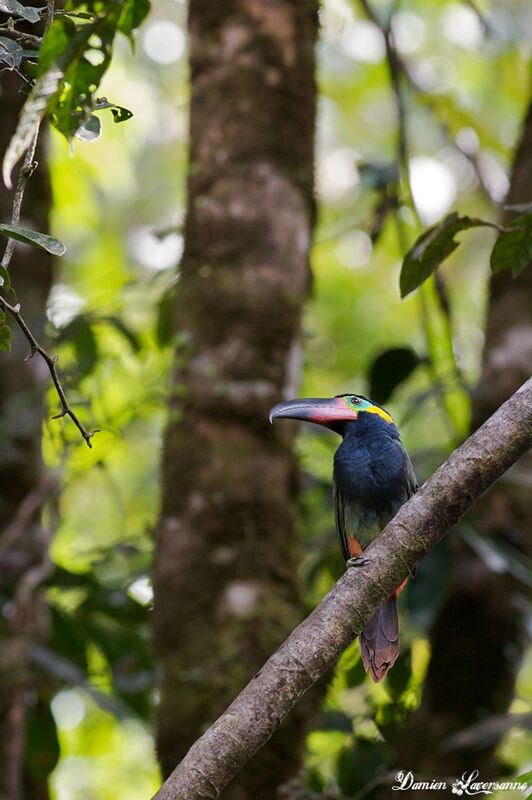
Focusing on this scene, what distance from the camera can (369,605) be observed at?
6.30ft

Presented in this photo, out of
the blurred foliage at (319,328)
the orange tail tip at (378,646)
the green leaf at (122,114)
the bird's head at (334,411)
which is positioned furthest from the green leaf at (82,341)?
the green leaf at (122,114)

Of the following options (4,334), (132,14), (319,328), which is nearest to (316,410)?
(4,334)

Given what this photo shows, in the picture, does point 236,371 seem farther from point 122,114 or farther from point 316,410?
point 122,114

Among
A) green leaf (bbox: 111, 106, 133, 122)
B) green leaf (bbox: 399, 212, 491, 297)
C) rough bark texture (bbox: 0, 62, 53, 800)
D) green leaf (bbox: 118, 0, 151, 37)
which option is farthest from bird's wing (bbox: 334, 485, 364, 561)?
green leaf (bbox: 118, 0, 151, 37)

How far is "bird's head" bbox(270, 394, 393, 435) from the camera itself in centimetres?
284

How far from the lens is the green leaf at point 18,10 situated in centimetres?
186

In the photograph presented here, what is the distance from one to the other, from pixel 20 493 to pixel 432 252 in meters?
2.44

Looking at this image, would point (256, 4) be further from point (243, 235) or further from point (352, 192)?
point (352, 192)

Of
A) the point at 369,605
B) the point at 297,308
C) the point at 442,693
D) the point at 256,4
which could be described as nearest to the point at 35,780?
the point at 442,693

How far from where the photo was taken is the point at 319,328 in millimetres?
8977

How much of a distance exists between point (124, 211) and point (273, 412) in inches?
321

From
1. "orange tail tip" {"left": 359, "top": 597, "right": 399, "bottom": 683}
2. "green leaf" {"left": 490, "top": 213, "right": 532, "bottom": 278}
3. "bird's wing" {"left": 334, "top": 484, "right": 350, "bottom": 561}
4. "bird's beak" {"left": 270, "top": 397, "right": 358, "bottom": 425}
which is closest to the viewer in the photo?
"green leaf" {"left": 490, "top": 213, "right": 532, "bottom": 278}

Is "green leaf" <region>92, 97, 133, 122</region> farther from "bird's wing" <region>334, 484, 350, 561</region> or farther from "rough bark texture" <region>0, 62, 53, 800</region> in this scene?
"rough bark texture" <region>0, 62, 53, 800</region>

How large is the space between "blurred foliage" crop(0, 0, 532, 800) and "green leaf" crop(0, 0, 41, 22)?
0.12 metres
